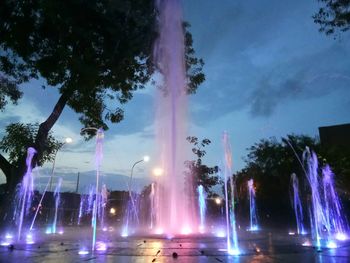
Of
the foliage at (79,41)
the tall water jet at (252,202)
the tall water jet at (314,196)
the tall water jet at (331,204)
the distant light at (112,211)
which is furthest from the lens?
the distant light at (112,211)

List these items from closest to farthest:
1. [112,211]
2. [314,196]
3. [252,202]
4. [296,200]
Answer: [314,196] → [296,200] → [252,202] → [112,211]

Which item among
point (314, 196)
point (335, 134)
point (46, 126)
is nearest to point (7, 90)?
point (46, 126)

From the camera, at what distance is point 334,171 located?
41.8 metres

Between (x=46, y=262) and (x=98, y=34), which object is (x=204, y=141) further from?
(x=46, y=262)

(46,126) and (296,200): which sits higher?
(46,126)

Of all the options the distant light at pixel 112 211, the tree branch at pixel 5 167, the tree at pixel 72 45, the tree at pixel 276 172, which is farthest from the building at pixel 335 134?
the tree branch at pixel 5 167

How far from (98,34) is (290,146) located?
35041 mm

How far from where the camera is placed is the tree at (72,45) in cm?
1858

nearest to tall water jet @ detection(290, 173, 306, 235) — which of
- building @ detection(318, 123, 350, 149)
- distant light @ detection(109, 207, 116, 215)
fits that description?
building @ detection(318, 123, 350, 149)

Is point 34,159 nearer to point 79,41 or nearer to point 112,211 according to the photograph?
point 79,41

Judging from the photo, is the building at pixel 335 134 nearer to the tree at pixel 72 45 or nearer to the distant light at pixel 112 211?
the distant light at pixel 112 211

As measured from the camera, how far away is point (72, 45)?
65.2ft

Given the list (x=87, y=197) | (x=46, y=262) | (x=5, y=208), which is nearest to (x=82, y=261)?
(x=46, y=262)

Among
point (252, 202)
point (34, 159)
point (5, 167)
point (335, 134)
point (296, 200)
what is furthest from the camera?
point (335, 134)
